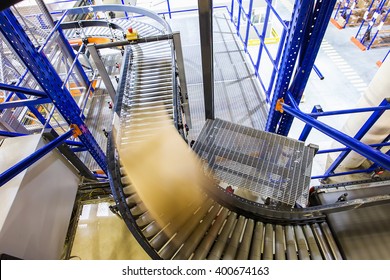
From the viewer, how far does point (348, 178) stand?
17.2 feet

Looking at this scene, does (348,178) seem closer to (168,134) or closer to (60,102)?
(168,134)

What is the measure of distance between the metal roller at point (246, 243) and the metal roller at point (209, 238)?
361 mm

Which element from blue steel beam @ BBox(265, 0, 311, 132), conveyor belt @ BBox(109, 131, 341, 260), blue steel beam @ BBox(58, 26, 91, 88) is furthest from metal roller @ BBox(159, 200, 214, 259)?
blue steel beam @ BBox(58, 26, 91, 88)

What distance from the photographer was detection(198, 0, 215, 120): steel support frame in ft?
9.03

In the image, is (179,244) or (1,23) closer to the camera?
(179,244)

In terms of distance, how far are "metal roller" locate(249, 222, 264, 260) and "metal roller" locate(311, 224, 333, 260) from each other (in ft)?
2.65

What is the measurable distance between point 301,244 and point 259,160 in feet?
4.87

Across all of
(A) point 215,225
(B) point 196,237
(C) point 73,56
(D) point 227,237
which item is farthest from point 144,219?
(C) point 73,56

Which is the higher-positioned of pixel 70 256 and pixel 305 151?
pixel 305 151

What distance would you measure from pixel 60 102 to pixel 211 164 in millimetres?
3150

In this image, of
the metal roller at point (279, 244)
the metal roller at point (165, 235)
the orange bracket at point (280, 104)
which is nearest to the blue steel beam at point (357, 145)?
the orange bracket at point (280, 104)

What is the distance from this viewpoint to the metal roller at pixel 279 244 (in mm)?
2854

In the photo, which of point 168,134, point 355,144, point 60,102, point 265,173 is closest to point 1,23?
point 60,102

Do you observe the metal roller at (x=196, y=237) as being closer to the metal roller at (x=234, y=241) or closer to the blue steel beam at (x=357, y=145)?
the metal roller at (x=234, y=241)
